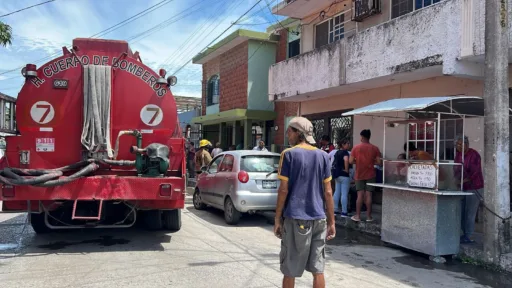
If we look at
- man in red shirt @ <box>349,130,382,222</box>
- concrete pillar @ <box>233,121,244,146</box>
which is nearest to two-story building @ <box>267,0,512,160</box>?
man in red shirt @ <box>349,130,382,222</box>

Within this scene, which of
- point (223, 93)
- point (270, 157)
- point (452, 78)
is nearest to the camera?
point (270, 157)

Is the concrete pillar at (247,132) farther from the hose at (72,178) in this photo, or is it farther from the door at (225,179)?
the hose at (72,178)

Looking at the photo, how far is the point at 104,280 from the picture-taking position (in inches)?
186

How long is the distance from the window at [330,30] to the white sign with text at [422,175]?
24.5 feet

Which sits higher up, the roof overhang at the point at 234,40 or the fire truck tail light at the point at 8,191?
the roof overhang at the point at 234,40

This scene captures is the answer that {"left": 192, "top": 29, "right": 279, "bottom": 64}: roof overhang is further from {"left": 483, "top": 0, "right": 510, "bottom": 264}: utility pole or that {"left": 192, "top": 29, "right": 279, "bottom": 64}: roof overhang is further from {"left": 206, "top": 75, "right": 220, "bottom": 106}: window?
{"left": 483, "top": 0, "right": 510, "bottom": 264}: utility pole

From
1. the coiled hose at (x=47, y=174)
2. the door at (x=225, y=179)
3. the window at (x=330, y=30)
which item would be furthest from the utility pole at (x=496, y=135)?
the window at (x=330, y=30)

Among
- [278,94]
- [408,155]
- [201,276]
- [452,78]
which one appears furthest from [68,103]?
[278,94]

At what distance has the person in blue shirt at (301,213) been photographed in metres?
3.65

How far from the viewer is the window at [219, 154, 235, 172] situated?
870 centimetres

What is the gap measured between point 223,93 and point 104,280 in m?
16.8

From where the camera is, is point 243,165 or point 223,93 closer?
point 243,165

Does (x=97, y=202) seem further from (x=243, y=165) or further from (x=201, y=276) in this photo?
(x=243, y=165)

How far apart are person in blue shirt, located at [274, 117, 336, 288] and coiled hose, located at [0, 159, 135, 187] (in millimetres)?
3182
